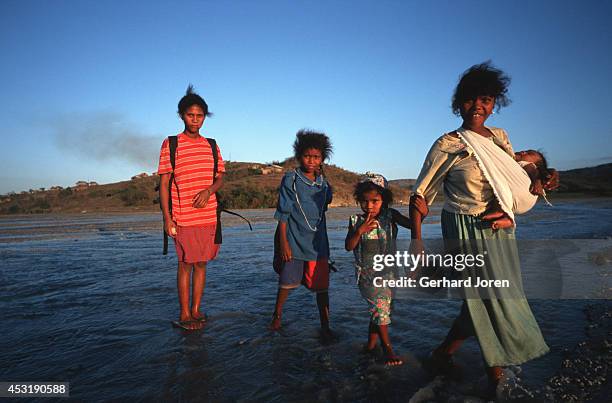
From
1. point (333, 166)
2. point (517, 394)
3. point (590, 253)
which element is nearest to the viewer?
point (517, 394)

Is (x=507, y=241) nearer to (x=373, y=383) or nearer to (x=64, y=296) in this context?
(x=373, y=383)

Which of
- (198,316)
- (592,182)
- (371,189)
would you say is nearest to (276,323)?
(198,316)

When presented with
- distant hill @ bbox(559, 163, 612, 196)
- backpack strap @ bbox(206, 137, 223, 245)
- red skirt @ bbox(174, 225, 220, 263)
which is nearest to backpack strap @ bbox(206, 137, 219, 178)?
backpack strap @ bbox(206, 137, 223, 245)

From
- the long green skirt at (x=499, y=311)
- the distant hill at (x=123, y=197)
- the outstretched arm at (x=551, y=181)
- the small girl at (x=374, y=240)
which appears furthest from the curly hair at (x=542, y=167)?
the distant hill at (x=123, y=197)

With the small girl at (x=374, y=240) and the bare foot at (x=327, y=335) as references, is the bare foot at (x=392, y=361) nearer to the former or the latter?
the small girl at (x=374, y=240)

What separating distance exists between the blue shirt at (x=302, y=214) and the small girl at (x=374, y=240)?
1.60 feet

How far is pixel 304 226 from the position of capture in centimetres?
352

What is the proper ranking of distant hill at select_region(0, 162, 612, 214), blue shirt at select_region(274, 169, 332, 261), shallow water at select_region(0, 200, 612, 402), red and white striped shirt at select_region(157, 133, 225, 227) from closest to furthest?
shallow water at select_region(0, 200, 612, 402), blue shirt at select_region(274, 169, 332, 261), red and white striped shirt at select_region(157, 133, 225, 227), distant hill at select_region(0, 162, 612, 214)

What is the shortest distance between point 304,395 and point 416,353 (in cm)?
112

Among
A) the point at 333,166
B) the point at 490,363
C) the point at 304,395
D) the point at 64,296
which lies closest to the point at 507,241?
the point at 490,363

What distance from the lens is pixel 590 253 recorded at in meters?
7.00

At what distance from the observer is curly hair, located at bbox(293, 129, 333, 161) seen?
3.57 m

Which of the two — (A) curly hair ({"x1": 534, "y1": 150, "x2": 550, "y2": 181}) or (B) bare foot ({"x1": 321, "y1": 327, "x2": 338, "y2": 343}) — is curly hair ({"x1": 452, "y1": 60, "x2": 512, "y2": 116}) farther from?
(B) bare foot ({"x1": 321, "y1": 327, "x2": 338, "y2": 343})

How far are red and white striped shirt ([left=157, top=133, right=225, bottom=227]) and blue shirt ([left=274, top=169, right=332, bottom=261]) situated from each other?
2.94 ft
